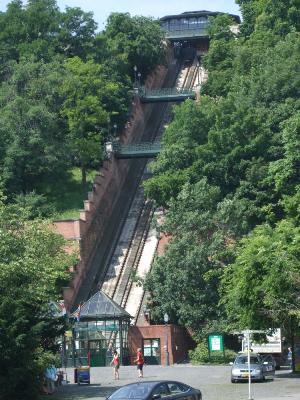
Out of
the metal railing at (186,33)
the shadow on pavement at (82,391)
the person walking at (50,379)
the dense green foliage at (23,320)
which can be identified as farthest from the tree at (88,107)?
the person walking at (50,379)

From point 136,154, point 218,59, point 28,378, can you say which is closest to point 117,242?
point 136,154

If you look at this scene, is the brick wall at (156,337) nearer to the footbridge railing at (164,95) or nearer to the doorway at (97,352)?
the doorway at (97,352)

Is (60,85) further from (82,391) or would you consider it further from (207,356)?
(82,391)

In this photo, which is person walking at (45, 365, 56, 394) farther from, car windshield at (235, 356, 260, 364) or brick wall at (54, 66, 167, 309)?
brick wall at (54, 66, 167, 309)

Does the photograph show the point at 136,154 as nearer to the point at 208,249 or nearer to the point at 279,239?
the point at 208,249

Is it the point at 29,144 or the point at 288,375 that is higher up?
the point at 29,144

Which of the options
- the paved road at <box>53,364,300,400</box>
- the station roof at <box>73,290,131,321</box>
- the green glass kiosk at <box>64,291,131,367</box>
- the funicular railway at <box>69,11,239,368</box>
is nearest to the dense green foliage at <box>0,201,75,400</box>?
the paved road at <box>53,364,300,400</box>

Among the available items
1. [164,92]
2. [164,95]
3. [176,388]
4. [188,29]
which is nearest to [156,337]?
[176,388]
